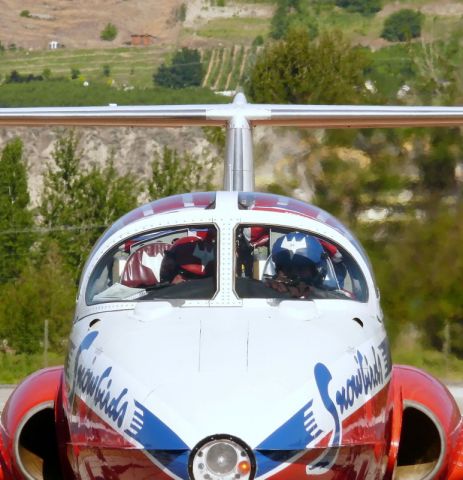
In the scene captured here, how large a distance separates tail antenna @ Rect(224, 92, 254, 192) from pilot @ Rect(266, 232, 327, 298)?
530 centimetres

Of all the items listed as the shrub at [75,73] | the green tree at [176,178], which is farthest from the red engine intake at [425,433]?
the shrub at [75,73]

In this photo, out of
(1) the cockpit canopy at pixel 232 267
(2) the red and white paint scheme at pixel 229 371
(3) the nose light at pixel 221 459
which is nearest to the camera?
(3) the nose light at pixel 221 459

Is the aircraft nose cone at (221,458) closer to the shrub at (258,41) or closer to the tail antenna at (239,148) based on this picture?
the tail antenna at (239,148)

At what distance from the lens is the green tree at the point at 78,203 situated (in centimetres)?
3466

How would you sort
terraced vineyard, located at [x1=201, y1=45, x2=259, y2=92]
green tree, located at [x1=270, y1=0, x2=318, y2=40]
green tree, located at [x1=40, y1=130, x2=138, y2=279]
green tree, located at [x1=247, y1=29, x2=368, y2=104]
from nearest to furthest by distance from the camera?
1. green tree, located at [x1=40, y1=130, x2=138, y2=279]
2. green tree, located at [x1=247, y1=29, x2=368, y2=104]
3. terraced vineyard, located at [x1=201, y1=45, x2=259, y2=92]
4. green tree, located at [x1=270, y1=0, x2=318, y2=40]

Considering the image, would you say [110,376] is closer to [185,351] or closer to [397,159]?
[185,351]

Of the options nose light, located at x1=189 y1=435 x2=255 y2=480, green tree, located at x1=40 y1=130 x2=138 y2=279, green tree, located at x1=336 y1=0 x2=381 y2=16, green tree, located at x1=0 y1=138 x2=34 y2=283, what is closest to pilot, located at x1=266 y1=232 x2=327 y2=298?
nose light, located at x1=189 y1=435 x2=255 y2=480

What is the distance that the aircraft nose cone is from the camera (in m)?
6.57

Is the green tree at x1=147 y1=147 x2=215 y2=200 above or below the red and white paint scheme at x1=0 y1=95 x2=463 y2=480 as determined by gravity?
below

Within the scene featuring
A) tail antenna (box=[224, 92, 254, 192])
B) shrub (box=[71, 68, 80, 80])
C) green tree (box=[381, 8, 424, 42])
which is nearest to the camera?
tail antenna (box=[224, 92, 254, 192])

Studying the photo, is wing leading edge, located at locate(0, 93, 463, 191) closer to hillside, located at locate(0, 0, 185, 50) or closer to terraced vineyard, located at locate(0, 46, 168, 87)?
terraced vineyard, located at locate(0, 46, 168, 87)

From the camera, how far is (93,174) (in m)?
35.9

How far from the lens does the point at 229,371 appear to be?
6.88 metres

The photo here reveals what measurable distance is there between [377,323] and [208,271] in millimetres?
1015
